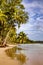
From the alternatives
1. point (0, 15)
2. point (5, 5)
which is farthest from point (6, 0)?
point (0, 15)

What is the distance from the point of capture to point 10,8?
3303cm

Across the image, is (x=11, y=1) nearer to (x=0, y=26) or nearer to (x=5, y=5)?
(x=5, y=5)

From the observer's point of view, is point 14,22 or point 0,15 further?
point 14,22

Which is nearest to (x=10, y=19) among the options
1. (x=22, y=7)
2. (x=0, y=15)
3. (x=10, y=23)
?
(x=10, y=23)

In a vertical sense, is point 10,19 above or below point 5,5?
below

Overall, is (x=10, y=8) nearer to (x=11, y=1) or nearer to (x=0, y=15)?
(x=11, y=1)

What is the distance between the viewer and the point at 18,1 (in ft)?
107

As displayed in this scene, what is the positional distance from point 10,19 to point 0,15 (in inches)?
221

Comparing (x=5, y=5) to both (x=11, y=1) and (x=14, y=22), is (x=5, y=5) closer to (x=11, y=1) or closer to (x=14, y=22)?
(x=11, y=1)

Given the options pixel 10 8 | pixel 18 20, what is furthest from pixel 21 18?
pixel 10 8

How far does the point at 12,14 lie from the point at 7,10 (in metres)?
1.25

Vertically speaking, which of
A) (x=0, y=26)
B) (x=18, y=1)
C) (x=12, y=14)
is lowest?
(x=0, y=26)

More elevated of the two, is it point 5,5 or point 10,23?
point 5,5

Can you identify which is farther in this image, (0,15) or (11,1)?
(11,1)
